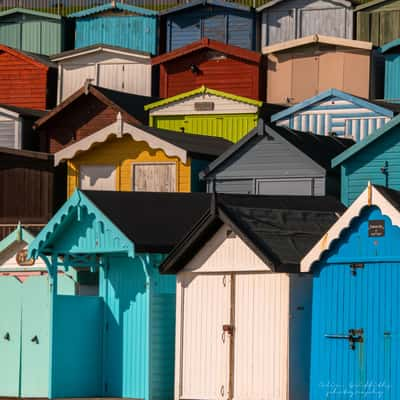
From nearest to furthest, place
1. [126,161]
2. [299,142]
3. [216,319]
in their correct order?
[216,319] < [299,142] < [126,161]

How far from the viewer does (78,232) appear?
1145 inches

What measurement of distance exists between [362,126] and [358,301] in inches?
610

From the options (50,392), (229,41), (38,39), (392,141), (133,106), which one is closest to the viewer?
A: (50,392)

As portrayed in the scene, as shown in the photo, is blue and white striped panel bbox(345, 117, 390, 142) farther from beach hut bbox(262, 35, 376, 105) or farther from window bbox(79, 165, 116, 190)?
beach hut bbox(262, 35, 376, 105)

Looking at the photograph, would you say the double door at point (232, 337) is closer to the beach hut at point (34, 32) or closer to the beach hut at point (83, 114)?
the beach hut at point (83, 114)

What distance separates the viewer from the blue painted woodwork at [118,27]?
5866 centimetres

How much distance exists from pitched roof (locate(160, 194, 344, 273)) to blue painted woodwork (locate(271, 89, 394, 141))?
38.0 ft

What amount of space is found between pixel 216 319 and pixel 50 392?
425 cm

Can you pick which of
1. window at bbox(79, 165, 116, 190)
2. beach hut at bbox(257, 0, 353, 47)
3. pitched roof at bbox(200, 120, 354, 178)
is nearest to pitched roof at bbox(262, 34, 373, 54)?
beach hut at bbox(257, 0, 353, 47)

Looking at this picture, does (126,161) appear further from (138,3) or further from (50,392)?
(138,3)

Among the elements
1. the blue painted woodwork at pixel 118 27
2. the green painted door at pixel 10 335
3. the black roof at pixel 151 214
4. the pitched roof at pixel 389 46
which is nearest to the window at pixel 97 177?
the green painted door at pixel 10 335

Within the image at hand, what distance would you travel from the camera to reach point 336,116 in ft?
131

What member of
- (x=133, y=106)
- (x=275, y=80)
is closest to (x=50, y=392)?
(x=133, y=106)

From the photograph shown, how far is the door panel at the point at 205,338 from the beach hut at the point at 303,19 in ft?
99.4
